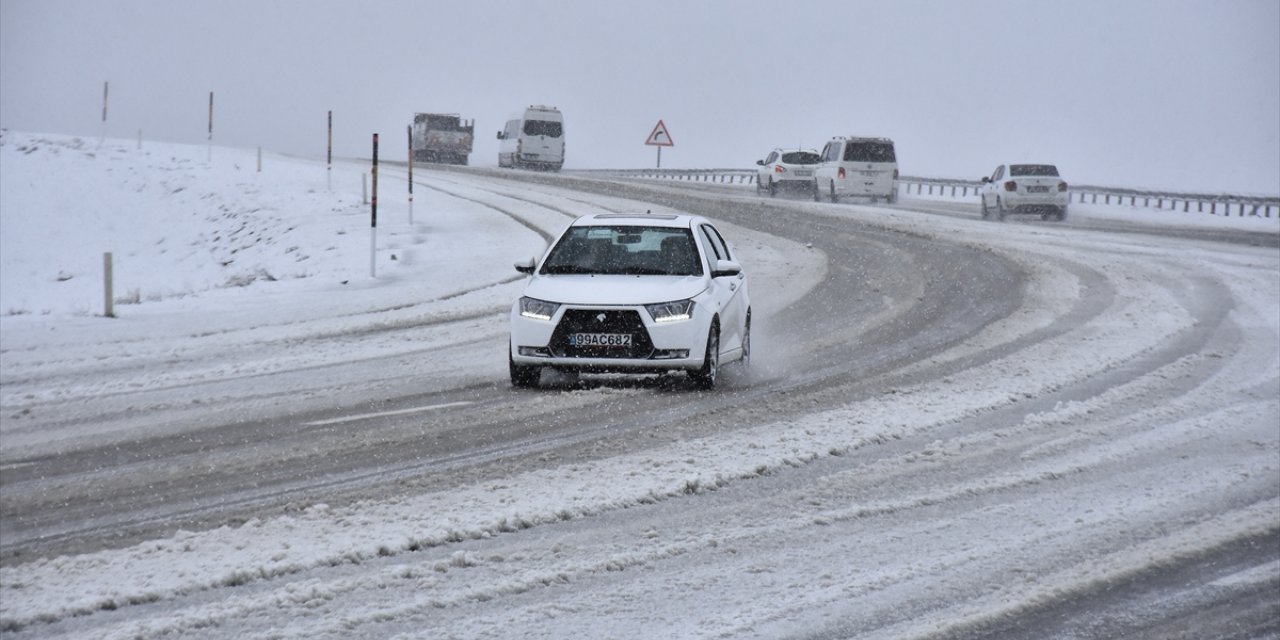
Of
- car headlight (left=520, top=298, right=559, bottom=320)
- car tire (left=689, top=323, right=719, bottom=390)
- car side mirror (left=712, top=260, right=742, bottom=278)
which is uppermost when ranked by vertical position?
car side mirror (left=712, top=260, right=742, bottom=278)

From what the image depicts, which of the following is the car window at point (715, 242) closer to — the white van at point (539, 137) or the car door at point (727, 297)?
the car door at point (727, 297)

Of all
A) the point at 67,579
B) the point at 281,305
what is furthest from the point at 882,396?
the point at 281,305

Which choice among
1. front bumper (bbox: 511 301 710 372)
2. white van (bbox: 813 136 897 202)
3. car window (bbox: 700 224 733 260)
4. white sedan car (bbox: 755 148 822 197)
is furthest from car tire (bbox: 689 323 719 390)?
white sedan car (bbox: 755 148 822 197)

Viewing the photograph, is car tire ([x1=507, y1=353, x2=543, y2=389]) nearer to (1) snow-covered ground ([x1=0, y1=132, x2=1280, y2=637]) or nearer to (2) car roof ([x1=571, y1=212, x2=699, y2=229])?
(1) snow-covered ground ([x1=0, y1=132, x2=1280, y2=637])

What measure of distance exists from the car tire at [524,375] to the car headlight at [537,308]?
0.39m

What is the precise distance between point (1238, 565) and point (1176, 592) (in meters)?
0.70

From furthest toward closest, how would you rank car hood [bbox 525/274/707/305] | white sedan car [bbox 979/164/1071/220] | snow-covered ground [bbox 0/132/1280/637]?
white sedan car [bbox 979/164/1071/220], car hood [bbox 525/274/707/305], snow-covered ground [bbox 0/132/1280/637]

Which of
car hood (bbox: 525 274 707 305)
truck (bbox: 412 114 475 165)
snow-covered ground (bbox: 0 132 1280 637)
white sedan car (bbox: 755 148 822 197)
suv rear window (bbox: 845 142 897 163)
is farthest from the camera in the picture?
truck (bbox: 412 114 475 165)

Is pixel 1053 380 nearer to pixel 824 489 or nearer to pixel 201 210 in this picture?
pixel 824 489

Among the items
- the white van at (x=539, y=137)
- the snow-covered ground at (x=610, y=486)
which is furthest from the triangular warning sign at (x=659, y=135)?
the snow-covered ground at (x=610, y=486)

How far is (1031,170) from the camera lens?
3709 cm

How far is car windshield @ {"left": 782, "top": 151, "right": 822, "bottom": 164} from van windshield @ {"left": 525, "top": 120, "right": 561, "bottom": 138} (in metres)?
16.5

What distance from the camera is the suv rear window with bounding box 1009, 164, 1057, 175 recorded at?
1460 inches

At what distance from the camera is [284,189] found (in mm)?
36656
